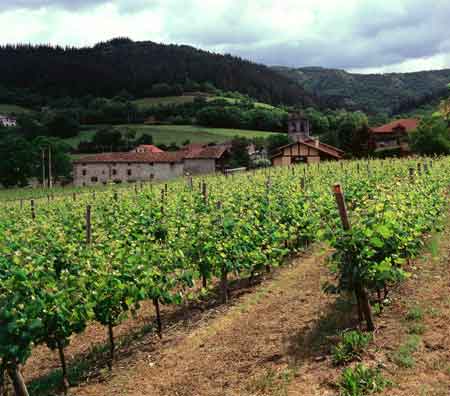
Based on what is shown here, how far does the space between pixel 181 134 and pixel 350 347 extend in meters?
84.2

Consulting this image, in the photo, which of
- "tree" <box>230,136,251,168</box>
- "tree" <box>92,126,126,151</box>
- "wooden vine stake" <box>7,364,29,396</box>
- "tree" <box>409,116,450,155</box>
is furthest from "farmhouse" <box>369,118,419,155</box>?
"wooden vine stake" <box>7,364,29,396</box>

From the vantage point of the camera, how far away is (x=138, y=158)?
206ft

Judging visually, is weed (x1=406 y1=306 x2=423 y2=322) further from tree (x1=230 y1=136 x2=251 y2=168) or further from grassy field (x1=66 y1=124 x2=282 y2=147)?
grassy field (x1=66 y1=124 x2=282 y2=147)

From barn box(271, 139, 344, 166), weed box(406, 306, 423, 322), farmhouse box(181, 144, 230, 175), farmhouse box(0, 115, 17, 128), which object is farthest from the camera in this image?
farmhouse box(0, 115, 17, 128)

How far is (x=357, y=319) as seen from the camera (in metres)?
6.70

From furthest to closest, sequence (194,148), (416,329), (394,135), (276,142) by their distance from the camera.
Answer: (276,142), (194,148), (394,135), (416,329)

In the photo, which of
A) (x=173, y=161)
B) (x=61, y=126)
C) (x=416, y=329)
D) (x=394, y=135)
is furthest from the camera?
(x=61, y=126)

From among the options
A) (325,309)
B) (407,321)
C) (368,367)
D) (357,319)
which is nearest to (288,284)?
(325,309)

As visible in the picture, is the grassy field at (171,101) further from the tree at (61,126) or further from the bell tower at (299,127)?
the bell tower at (299,127)

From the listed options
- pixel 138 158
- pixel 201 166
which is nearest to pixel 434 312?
pixel 201 166

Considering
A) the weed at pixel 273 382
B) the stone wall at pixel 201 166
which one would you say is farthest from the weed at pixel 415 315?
the stone wall at pixel 201 166

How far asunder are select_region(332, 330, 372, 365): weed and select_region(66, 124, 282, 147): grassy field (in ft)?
251

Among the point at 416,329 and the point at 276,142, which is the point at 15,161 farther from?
the point at 416,329

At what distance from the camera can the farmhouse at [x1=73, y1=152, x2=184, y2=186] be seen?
61125 mm
